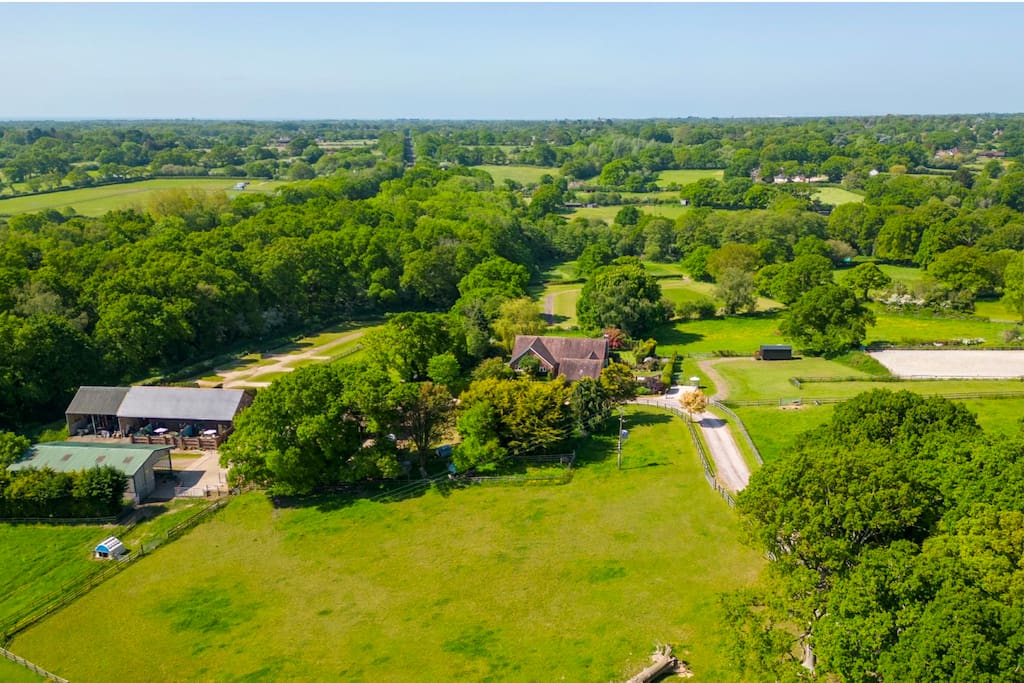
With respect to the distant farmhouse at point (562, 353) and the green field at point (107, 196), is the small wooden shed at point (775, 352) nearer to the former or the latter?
the distant farmhouse at point (562, 353)

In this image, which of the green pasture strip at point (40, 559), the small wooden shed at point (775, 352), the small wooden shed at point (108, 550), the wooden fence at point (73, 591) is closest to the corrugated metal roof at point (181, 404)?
the wooden fence at point (73, 591)

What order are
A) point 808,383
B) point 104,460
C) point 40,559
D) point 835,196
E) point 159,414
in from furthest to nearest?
point 835,196
point 808,383
point 159,414
point 104,460
point 40,559

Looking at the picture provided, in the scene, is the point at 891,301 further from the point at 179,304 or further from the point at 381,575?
the point at 179,304

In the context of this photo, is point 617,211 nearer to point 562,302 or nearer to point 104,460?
point 562,302

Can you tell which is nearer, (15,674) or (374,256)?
(15,674)

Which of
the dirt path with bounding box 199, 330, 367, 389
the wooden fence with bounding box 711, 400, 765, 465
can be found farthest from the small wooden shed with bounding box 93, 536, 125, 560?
the wooden fence with bounding box 711, 400, 765, 465

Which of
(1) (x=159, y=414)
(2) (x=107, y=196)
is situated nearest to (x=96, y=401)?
(1) (x=159, y=414)
